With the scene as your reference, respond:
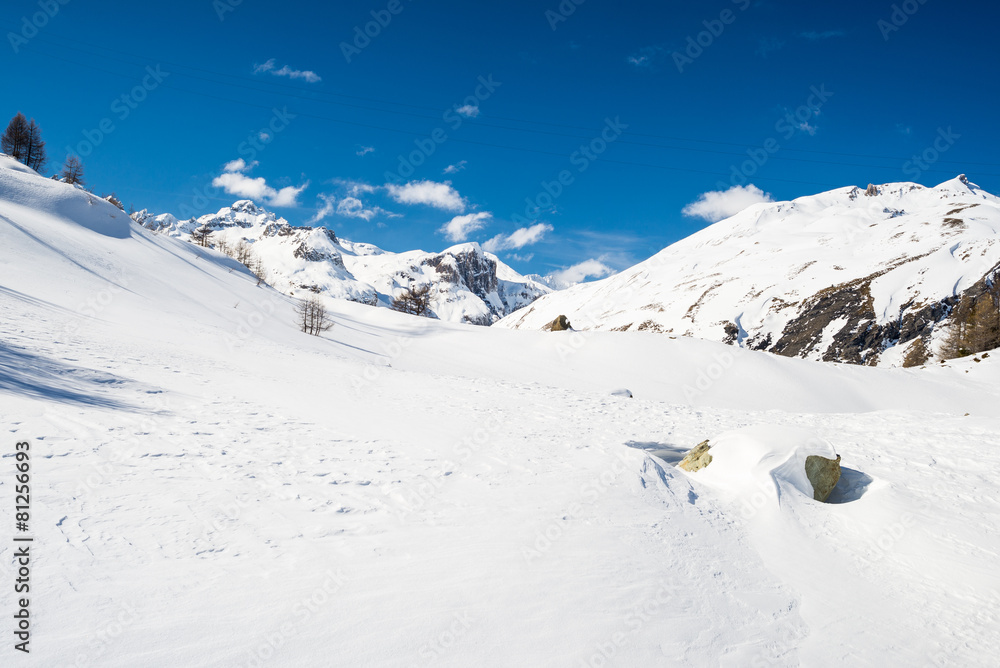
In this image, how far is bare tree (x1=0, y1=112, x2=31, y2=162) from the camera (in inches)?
2317

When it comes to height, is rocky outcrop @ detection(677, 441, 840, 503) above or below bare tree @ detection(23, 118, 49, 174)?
below

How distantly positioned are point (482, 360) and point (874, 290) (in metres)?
83.3

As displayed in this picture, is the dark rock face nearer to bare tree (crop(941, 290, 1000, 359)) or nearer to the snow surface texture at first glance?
bare tree (crop(941, 290, 1000, 359))

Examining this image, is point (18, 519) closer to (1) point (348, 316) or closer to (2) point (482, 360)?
(2) point (482, 360)

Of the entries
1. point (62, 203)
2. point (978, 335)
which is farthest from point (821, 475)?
point (62, 203)

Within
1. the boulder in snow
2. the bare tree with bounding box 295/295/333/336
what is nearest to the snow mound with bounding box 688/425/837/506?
the boulder in snow

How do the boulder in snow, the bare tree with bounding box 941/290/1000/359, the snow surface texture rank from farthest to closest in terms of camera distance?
1. the bare tree with bounding box 941/290/1000/359
2. the boulder in snow
3. the snow surface texture

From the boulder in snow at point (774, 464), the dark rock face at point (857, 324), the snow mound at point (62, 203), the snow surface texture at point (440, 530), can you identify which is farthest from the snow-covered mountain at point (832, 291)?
the snow mound at point (62, 203)

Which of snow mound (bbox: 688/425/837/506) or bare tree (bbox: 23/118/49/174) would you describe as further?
bare tree (bbox: 23/118/49/174)

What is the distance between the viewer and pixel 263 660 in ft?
11.0

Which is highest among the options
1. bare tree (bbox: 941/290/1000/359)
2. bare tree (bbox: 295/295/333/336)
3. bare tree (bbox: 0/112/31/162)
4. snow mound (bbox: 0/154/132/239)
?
bare tree (bbox: 0/112/31/162)

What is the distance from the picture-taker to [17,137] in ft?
195

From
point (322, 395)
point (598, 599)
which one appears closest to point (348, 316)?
point (322, 395)

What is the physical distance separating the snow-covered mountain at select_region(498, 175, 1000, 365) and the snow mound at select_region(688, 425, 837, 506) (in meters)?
74.1
